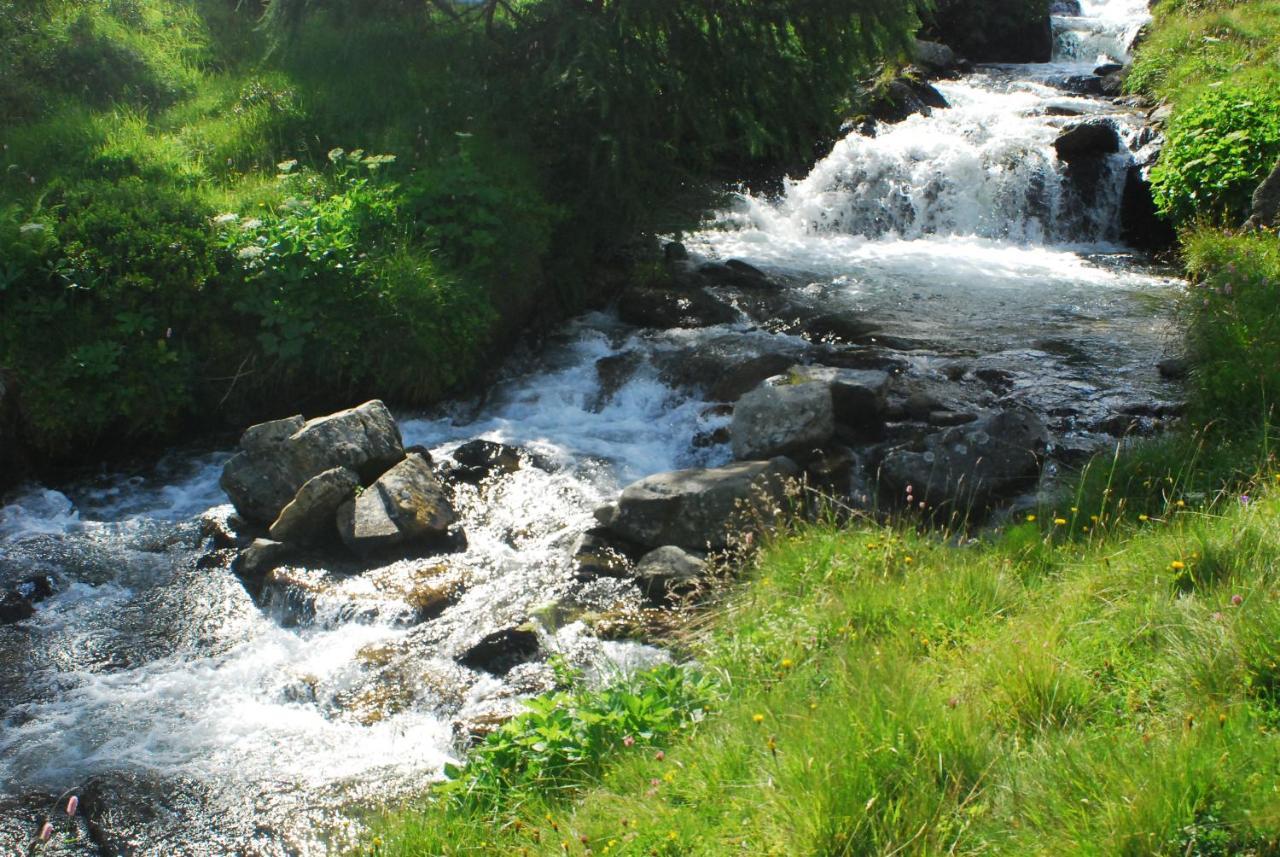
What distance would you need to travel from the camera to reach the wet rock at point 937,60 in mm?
20625

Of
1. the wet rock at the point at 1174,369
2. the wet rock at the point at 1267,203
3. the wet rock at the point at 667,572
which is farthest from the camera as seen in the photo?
the wet rock at the point at 1267,203

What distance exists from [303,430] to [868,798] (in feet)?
19.0

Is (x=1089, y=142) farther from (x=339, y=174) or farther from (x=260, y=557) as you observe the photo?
(x=260, y=557)

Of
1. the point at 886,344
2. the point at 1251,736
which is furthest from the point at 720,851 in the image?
the point at 886,344

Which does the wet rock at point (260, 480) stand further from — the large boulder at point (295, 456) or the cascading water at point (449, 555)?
the cascading water at point (449, 555)

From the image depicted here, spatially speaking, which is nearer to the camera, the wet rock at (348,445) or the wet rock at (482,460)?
the wet rock at (348,445)

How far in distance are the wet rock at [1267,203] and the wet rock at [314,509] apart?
373 inches

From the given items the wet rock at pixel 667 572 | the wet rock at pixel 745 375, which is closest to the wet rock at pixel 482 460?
the wet rock at pixel 745 375

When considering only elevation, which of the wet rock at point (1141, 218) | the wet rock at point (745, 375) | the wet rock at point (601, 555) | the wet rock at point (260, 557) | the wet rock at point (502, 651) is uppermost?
the wet rock at point (1141, 218)

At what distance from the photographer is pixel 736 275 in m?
12.3

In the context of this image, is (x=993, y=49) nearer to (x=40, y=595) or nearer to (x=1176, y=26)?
(x=1176, y=26)

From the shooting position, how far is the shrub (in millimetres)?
12328

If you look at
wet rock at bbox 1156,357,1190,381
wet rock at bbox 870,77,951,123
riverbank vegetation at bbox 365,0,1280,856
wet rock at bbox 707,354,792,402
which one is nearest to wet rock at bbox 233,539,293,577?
riverbank vegetation at bbox 365,0,1280,856

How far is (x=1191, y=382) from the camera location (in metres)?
8.17
